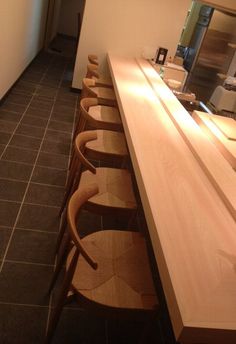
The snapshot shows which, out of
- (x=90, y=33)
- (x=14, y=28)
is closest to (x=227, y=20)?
(x=90, y=33)

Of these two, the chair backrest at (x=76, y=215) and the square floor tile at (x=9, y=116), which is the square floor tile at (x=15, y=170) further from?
the chair backrest at (x=76, y=215)

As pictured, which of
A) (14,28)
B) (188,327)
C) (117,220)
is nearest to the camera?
(188,327)

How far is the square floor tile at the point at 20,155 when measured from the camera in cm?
300

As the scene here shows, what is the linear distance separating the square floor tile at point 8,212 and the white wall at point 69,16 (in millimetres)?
9300

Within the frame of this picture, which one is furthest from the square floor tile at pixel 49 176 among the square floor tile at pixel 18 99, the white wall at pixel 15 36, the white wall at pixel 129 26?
the white wall at pixel 129 26

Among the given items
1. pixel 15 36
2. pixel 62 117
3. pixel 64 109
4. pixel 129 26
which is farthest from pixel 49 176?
pixel 129 26

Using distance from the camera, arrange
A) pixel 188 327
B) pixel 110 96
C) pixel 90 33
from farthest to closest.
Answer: pixel 90 33, pixel 110 96, pixel 188 327

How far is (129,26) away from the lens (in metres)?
4.93

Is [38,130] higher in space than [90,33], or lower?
lower

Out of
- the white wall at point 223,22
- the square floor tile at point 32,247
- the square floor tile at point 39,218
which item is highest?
the white wall at point 223,22

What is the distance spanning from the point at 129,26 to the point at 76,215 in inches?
173

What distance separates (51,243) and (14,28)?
3259 millimetres

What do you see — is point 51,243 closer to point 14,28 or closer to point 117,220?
point 117,220

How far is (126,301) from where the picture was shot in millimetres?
1288
